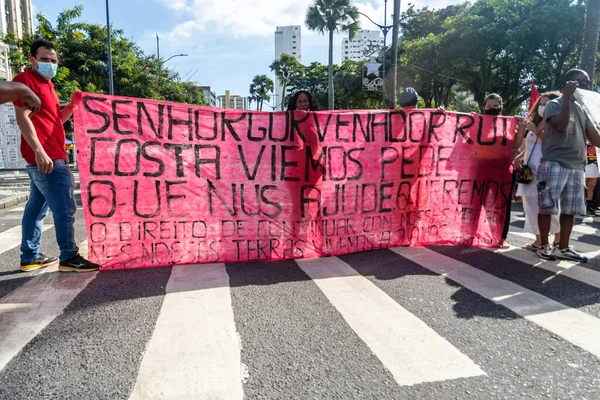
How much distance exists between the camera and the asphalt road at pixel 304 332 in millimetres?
2112

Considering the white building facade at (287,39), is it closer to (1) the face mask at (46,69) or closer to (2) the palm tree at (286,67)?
(2) the palm tree at (286,67)

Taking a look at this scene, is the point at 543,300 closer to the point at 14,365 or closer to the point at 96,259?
the point at 14,365

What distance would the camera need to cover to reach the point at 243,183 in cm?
444

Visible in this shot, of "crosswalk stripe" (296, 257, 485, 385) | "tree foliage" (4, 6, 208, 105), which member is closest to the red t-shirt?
"crosswalk stripe" (296, 257, 485, 385)

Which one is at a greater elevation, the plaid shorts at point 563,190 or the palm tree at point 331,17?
the palm tree at point 331,17

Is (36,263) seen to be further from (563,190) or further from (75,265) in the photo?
(563,190)

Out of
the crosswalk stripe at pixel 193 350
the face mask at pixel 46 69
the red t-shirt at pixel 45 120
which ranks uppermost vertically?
the face mask at pixel 46 69

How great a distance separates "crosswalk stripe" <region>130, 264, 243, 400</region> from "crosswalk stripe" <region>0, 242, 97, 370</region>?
0.74 meters

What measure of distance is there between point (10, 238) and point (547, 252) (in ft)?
21.2

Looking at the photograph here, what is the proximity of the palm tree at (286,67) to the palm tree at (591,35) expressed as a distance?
6134 centimetres

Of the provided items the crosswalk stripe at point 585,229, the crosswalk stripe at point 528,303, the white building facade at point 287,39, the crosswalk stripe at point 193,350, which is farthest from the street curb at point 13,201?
the white building facade at point 287,39

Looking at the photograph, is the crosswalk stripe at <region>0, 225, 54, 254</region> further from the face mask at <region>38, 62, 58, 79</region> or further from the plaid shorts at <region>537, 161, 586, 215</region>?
the plaid shorts at <region>537, 161, 586, 215</region>

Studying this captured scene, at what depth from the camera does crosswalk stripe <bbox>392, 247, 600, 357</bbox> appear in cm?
270

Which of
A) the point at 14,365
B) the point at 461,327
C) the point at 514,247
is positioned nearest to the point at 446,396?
the point at 461,327
